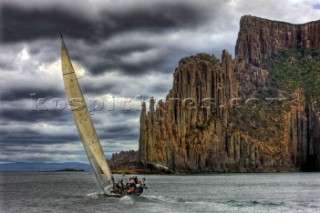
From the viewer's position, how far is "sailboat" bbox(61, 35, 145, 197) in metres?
63.4

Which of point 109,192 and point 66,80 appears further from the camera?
point 109,192

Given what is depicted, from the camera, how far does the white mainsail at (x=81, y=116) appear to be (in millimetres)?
63406

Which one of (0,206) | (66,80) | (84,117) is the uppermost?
(66,80)

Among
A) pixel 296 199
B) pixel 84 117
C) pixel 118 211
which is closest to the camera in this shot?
pixel 118 211

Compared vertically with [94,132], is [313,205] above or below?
below

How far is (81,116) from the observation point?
214 feet

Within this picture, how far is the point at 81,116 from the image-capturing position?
65.4 meters

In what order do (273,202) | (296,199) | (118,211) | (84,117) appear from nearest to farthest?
(118,211)
(84,117)
(273,202)
(296,199)

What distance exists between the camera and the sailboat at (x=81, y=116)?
208ft

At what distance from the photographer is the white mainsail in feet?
208

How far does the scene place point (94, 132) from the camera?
217ft

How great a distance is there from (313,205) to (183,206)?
675 inches

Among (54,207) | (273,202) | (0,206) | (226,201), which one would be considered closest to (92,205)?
(54,207)

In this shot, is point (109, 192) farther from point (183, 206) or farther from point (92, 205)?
point (183, 206)
